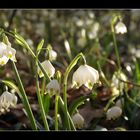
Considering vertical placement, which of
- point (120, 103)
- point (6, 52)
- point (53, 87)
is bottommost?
point (120, 103)

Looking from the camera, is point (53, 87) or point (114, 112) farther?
point (114, 112)

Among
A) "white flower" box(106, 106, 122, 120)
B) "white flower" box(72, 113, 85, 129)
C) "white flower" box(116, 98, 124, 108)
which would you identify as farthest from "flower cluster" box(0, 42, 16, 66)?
"white flower" box(116, 98, 124, 108)

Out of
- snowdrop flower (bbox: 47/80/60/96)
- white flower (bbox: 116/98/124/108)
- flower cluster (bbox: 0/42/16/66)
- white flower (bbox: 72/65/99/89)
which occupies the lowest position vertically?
white flower (bbox: 116/98/124/108)

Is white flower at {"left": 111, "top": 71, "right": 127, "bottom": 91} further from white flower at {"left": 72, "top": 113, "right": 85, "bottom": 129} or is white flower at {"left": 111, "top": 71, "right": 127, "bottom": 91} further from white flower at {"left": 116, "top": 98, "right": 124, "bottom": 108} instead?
white flower at {"left": 72, "top": 113, "right": 85, "bottom": 129}

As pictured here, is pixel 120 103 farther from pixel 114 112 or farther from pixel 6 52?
pixel 6 52

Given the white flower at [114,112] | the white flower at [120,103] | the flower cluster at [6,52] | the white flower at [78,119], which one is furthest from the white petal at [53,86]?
the white flower at [120,103]

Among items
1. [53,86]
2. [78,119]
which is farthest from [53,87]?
[78,119]

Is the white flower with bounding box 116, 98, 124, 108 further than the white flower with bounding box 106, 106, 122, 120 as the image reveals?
Yes

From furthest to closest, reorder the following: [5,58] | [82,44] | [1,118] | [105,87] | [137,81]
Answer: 1. [82,44]
2. [105,87]
3. [137,81]
4. [1,118]
5. [5,58]

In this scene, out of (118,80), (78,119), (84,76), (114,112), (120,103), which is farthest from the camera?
(118,80)
